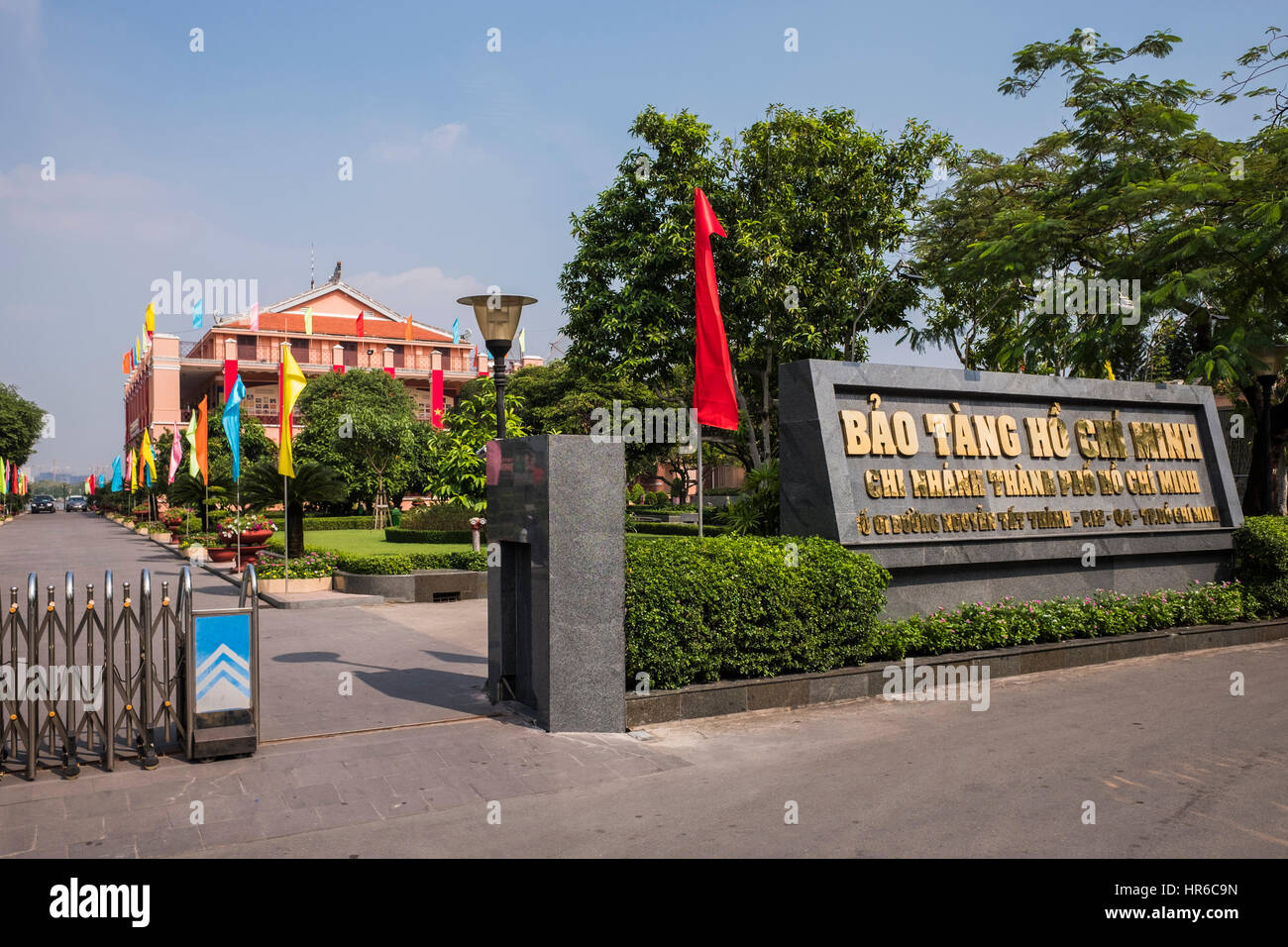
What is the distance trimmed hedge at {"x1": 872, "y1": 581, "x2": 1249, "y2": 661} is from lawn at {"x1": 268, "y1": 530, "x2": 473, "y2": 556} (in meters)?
13.6

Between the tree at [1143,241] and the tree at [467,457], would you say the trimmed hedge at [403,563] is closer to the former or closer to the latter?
the tree at [467,457]

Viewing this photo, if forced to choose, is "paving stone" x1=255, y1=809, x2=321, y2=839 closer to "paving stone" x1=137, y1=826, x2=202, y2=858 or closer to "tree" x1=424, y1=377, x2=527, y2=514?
"paving stone" x1=137, y1=826, x2=202, y2=858

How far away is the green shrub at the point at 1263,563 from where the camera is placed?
13578 millimetres

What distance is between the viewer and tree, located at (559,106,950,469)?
24312mm

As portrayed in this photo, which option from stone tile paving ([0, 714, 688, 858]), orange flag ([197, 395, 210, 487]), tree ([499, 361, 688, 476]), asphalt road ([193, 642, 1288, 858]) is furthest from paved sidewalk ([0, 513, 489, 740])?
tree ([499, 361, 688, 476])

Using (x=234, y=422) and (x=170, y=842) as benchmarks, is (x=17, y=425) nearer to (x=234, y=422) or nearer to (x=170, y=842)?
(x=234, y=422)

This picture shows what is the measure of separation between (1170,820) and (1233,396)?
27.3 m

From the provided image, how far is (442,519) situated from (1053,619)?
79.6 feet

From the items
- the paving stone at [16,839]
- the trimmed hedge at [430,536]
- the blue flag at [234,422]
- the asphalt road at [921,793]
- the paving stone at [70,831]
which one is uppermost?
the blue flag at [234,422]

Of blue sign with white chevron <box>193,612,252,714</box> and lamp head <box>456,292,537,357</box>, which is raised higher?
lamp head <box>456,292,537,357</box>

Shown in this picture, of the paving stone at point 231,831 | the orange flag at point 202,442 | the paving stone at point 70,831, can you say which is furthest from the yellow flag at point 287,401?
the paving stone at point 231,831

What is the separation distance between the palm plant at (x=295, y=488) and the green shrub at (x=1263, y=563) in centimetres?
1723

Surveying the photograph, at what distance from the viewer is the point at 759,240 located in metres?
23.7
